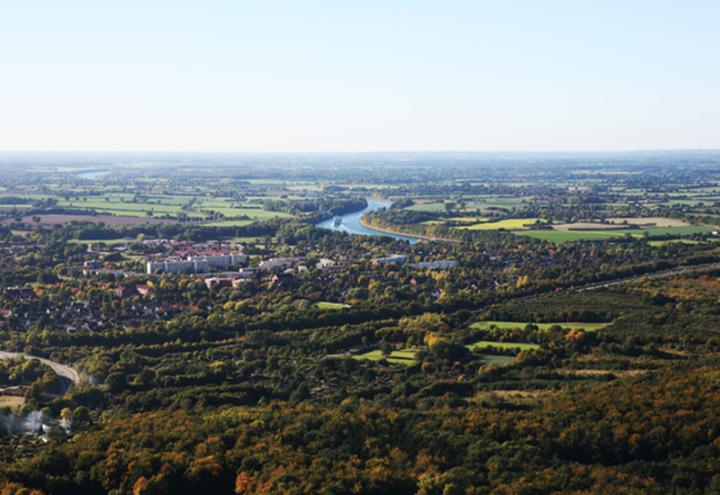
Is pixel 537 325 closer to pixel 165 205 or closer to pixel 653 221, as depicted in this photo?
pixel 653 221

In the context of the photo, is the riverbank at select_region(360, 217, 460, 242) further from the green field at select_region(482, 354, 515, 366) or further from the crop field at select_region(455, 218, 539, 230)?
the green field at select_region(482, 354, 515, 366)

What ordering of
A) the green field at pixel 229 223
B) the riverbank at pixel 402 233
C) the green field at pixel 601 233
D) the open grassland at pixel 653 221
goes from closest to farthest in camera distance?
1. the green field at pixel 601 233
2. the riverbank at pixel 402 233
3. the open grassland at pixel 653 221
4. the green field at pixel 229 223

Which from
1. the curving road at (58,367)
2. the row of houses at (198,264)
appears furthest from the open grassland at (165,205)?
the curving road at (58,367)

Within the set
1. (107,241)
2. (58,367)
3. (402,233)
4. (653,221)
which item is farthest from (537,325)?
(653,221)

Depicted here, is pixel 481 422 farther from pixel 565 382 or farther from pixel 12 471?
pixel 12 471

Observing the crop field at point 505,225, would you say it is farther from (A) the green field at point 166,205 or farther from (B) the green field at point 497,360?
(B) the green field at point 497,360

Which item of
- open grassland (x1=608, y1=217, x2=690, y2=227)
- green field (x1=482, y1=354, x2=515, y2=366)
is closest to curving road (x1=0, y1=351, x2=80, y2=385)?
green field (x1=482, y1=354, x2=515, y2=366)
